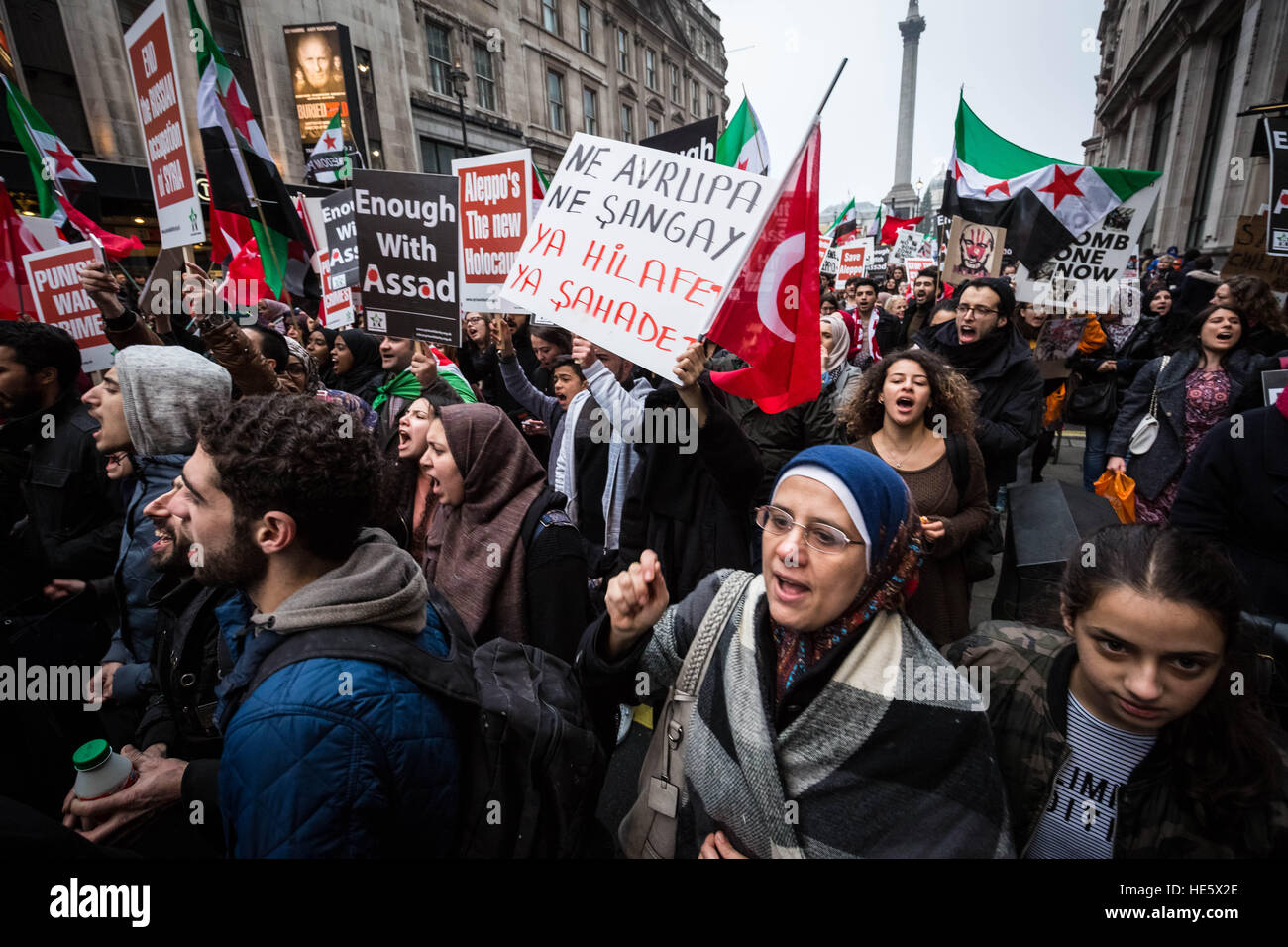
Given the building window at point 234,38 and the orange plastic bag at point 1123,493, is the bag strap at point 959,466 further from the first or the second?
the building window at point 234,38

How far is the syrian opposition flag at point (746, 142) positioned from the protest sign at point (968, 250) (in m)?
2.56

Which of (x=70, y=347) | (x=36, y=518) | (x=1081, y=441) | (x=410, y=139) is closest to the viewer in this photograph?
(x=36, y=518)

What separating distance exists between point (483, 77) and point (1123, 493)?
2752 cm

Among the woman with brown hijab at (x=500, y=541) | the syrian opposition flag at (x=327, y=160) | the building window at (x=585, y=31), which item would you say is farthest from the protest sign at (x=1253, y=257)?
the building window at (x=585, y=31)

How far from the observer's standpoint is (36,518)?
8.81 feet

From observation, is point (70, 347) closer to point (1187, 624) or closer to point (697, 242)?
point (697, 242)

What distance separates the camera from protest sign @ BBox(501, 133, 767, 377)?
90.1 inches

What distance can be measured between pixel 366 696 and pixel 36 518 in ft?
8.85

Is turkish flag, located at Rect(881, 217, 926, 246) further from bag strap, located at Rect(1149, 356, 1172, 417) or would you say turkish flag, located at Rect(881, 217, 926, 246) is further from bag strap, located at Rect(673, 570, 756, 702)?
bag strap, located at Rect(673, 570, 756, 702)

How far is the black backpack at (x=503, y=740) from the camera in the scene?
127 centimetres

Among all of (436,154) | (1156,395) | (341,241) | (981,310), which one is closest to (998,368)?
(981,310)

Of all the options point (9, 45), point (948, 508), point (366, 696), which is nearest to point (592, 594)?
point (948, 508)

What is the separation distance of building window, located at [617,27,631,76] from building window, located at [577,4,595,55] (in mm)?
2450

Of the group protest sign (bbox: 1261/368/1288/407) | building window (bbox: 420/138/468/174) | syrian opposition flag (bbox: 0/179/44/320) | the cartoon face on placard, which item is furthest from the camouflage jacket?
building window (bbox: 420/138/468/174)
